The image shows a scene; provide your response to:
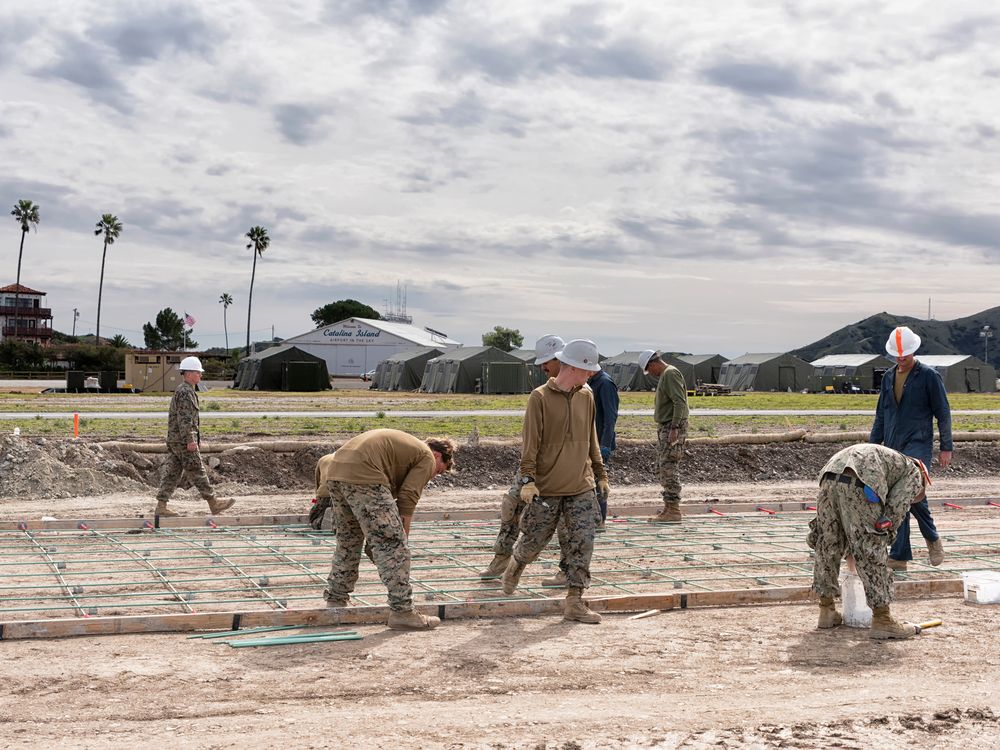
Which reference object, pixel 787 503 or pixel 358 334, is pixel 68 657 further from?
pixel 358 334

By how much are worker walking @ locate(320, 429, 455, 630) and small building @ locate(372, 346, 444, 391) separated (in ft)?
138

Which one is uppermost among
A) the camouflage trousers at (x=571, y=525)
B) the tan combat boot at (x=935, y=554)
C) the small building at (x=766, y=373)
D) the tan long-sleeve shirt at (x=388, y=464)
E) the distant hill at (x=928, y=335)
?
the distant hill at (x=928, y=335)

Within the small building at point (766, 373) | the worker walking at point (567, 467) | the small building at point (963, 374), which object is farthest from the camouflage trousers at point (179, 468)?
the small building at point (963, 374)

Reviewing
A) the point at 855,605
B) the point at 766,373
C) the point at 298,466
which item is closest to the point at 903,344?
the point at 855,605

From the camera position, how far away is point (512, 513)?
8.37 meters

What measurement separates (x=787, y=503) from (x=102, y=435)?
11.8 meters

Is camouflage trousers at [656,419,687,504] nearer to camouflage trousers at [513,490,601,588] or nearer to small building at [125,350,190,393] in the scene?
camouflage trousers at [513,490,601,588]

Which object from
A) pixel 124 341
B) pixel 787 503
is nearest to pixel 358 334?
pixel 124 341

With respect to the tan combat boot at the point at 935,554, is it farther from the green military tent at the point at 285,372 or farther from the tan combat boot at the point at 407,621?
the green military tent at the point at 285,372

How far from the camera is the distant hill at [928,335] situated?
150 m

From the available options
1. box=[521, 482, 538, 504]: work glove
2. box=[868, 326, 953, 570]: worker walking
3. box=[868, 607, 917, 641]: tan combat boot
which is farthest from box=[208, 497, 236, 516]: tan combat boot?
box=[868, 607, 917, 641]: tan combat boot

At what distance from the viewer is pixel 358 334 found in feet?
214

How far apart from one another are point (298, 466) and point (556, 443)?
9.55 metres

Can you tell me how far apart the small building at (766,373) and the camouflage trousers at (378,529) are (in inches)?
1919
